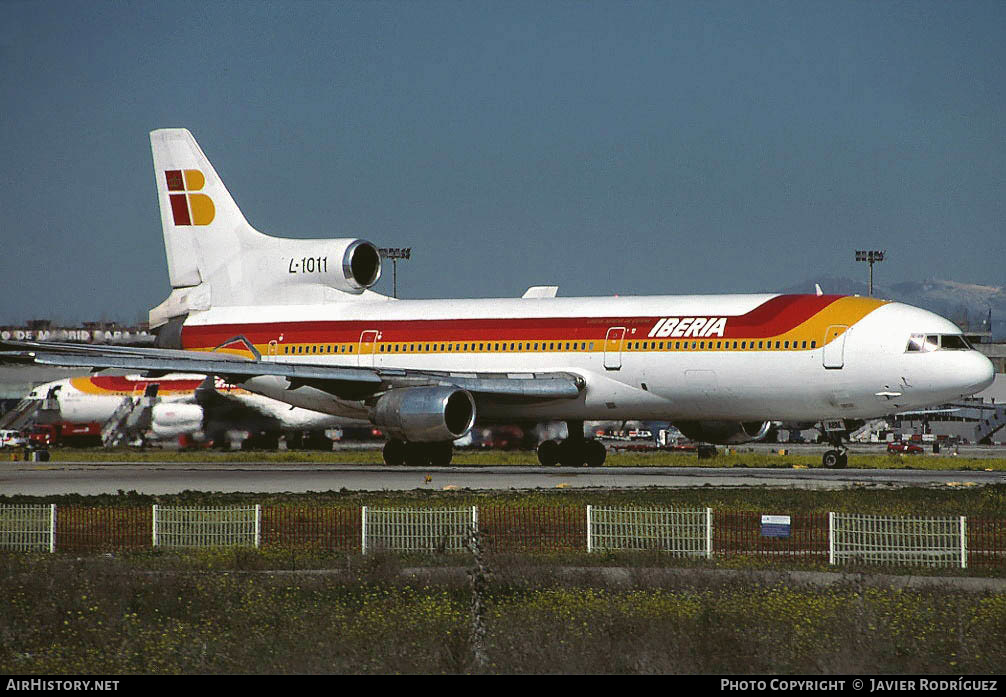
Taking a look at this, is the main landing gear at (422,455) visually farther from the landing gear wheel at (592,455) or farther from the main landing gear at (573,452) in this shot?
the landing gear wheel at (592,455)

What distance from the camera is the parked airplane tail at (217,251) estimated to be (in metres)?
53.3

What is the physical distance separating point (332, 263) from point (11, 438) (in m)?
37.8

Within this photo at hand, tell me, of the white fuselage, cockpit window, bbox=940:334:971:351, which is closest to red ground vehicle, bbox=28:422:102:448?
the white fuselage

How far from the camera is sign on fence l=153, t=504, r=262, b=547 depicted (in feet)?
79.0

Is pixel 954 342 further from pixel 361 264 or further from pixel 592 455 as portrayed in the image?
pixel 361 264

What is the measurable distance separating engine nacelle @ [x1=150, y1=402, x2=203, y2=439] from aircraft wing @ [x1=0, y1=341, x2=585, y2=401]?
19.2 meters

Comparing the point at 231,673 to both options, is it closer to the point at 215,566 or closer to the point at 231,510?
the point at 215,566

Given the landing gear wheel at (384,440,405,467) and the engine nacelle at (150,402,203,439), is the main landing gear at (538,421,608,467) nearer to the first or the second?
the landing gear wheel at (384,440,405,467)

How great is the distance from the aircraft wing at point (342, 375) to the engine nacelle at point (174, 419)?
19183 millimetres

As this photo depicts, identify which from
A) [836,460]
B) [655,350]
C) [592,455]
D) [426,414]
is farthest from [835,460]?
[426,414]

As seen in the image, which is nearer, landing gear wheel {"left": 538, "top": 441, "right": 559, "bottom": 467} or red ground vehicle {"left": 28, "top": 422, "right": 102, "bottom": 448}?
landing gear wheel {"left": 538, "top": 441, "right": 559, "bottom": 467}

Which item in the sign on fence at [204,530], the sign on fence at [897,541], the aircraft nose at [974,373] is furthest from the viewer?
the aircraft nose at [974,373]

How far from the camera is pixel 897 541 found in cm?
2244

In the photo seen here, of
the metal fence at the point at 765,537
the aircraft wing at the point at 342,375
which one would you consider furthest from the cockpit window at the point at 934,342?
the metal fence at the point at 765,537
